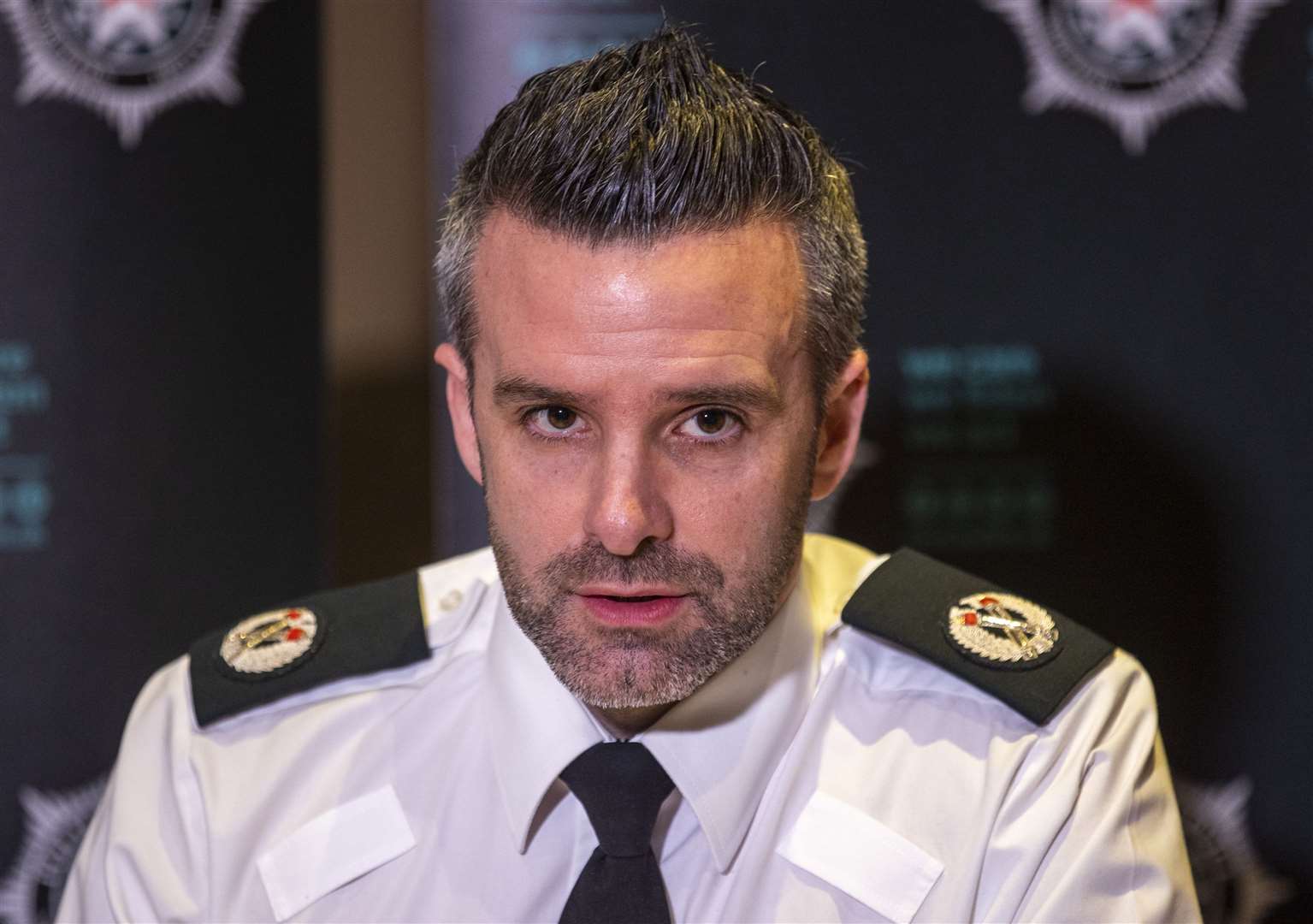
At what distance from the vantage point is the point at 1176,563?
82.0 inches

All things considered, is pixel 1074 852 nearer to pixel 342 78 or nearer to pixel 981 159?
pixel 981 159

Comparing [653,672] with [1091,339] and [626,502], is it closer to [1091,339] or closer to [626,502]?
[626,502]

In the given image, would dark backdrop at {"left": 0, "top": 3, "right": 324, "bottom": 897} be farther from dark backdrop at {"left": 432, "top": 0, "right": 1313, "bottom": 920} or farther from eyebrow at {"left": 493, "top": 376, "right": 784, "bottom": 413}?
eyebrow at {"left": 493, "top": 376, "right": 784, "bottom": 413}

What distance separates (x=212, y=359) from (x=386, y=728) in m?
0.86

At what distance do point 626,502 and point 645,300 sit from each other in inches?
6.9

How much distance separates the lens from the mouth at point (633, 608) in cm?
125

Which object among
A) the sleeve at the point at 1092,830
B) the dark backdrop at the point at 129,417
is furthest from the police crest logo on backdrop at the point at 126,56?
the sleeve at the point at 1092,830

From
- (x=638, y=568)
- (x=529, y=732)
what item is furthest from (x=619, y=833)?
(x=638, y=568)

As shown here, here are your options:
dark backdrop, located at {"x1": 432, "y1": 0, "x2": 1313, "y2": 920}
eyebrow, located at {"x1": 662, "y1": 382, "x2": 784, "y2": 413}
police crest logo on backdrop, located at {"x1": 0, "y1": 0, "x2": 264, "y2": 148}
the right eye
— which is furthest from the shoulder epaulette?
police crest logo on backdrop, located at {"x1": 0, "y1": 0, "x2": 264, "y2": 148}

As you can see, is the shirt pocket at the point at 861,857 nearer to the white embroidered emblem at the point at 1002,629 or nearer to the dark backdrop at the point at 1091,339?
the white embroidered emblem at the point at 1002,629

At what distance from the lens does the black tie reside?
1.30 m

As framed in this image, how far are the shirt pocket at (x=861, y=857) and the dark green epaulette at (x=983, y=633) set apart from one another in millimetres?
175

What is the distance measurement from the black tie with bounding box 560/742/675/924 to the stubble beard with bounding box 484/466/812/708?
90 mm

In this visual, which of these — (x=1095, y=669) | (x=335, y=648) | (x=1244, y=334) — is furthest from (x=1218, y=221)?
(x=335, y=648)
